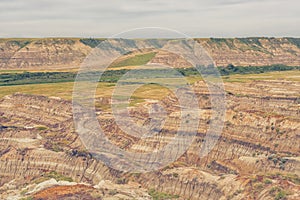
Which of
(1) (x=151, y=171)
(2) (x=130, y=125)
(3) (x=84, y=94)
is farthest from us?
(3) (x=84, y=94)

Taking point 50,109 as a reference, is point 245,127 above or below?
above

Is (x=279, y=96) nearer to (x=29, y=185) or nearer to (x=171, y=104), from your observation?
(x=171, y=104)

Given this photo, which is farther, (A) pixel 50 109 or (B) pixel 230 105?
(A) pixel 50 109

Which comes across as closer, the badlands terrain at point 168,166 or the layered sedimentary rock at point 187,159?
the layered sedimentary rock at point 187,159

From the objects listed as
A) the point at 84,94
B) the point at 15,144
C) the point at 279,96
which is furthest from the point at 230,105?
the point at 84,94

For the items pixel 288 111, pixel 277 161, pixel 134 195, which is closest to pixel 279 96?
pixel 288 111

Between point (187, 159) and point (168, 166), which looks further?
point (187, 159)

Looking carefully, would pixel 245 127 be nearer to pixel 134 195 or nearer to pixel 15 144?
pixel 134 195

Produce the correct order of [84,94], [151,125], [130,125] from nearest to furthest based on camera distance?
[151,125], [130,125], [84,94]

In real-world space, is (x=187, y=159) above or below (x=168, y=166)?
below

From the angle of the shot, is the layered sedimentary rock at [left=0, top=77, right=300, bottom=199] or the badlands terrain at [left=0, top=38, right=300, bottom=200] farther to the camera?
the badlands terrain at [left=0, top=38, right=300, bottom=200]
